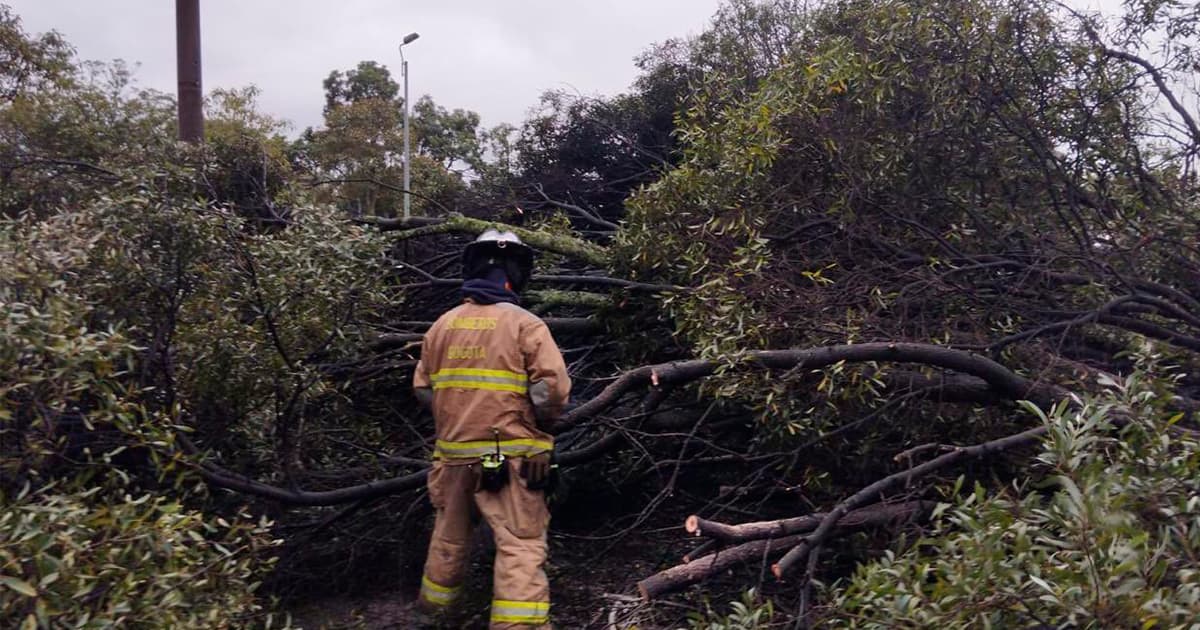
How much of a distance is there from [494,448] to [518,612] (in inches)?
23.6

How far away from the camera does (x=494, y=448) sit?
372 cm

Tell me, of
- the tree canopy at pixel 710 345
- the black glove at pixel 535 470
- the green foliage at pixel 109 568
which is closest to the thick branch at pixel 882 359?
the tree canopy at pixel 710 345

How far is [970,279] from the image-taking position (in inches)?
179

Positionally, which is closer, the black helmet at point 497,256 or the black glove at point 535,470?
the black glove at point 535,470

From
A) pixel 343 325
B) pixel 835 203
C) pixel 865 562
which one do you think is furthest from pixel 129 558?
pixel 835 203

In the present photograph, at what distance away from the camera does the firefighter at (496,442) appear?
369cm

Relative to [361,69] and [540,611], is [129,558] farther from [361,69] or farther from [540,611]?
[361,69]

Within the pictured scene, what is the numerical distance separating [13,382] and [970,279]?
381 centimetres

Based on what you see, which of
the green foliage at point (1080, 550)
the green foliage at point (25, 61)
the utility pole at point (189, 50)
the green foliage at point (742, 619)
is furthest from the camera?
the green foliage at point (25, 61)

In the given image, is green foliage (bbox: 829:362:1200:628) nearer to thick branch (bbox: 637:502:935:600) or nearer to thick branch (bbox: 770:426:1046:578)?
thick branch (bbox: 770:426:1046:578)

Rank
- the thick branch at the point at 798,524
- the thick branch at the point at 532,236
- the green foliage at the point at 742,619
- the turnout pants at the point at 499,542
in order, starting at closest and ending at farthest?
1. the green foliage at the point at 742,619
2. the thick branch at the point at 798,524
3. the turnout pants at the point at 499,542
4. the thick branch at the point at 532,236

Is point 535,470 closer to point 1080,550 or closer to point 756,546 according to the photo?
point 756,546

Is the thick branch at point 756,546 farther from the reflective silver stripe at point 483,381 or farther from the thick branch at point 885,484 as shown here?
the reflective silver stripe at point 483,381

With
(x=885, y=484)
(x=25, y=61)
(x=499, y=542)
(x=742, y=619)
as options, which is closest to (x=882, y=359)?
(x=885, y=484)
